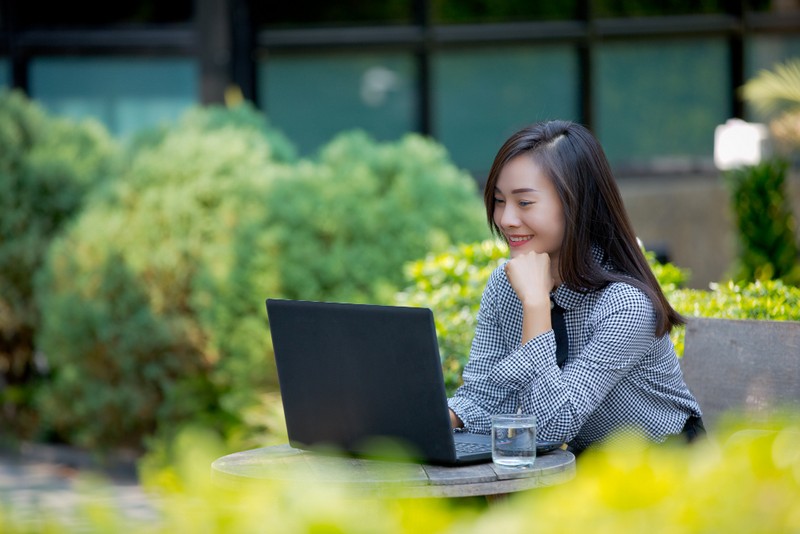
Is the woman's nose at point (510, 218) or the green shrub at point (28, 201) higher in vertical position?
the woman's nose at point (510, 218)

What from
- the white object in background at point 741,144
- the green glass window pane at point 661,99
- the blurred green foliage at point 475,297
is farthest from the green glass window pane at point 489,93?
the blurred green foliage at point 475,297

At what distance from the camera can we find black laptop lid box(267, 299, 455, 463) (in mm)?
2645

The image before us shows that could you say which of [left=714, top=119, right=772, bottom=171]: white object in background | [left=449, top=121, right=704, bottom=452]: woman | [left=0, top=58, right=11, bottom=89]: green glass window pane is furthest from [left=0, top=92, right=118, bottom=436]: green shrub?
[left=449, top=121, right=704, bottom=452]: woman

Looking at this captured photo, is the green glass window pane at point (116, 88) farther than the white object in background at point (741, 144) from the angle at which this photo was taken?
No

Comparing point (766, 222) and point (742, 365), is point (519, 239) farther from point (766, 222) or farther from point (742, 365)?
point (766, 222)

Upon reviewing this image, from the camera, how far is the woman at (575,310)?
300 centimetres

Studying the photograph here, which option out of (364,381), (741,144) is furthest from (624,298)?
(741,144)

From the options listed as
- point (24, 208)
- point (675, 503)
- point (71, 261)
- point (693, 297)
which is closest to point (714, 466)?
point (675, 503)

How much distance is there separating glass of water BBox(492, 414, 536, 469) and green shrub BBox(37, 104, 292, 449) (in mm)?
4055

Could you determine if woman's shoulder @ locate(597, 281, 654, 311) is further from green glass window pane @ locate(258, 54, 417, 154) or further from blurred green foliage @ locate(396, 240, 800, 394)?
green glass window pane @ locate(258, 54, 417, 154)

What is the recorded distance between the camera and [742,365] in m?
3.78

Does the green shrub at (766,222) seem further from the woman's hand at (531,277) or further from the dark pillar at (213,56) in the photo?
the woman's hand at (531,277)

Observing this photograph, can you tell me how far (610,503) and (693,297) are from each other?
3.37 meters

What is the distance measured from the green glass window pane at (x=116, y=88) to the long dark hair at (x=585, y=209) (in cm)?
694
